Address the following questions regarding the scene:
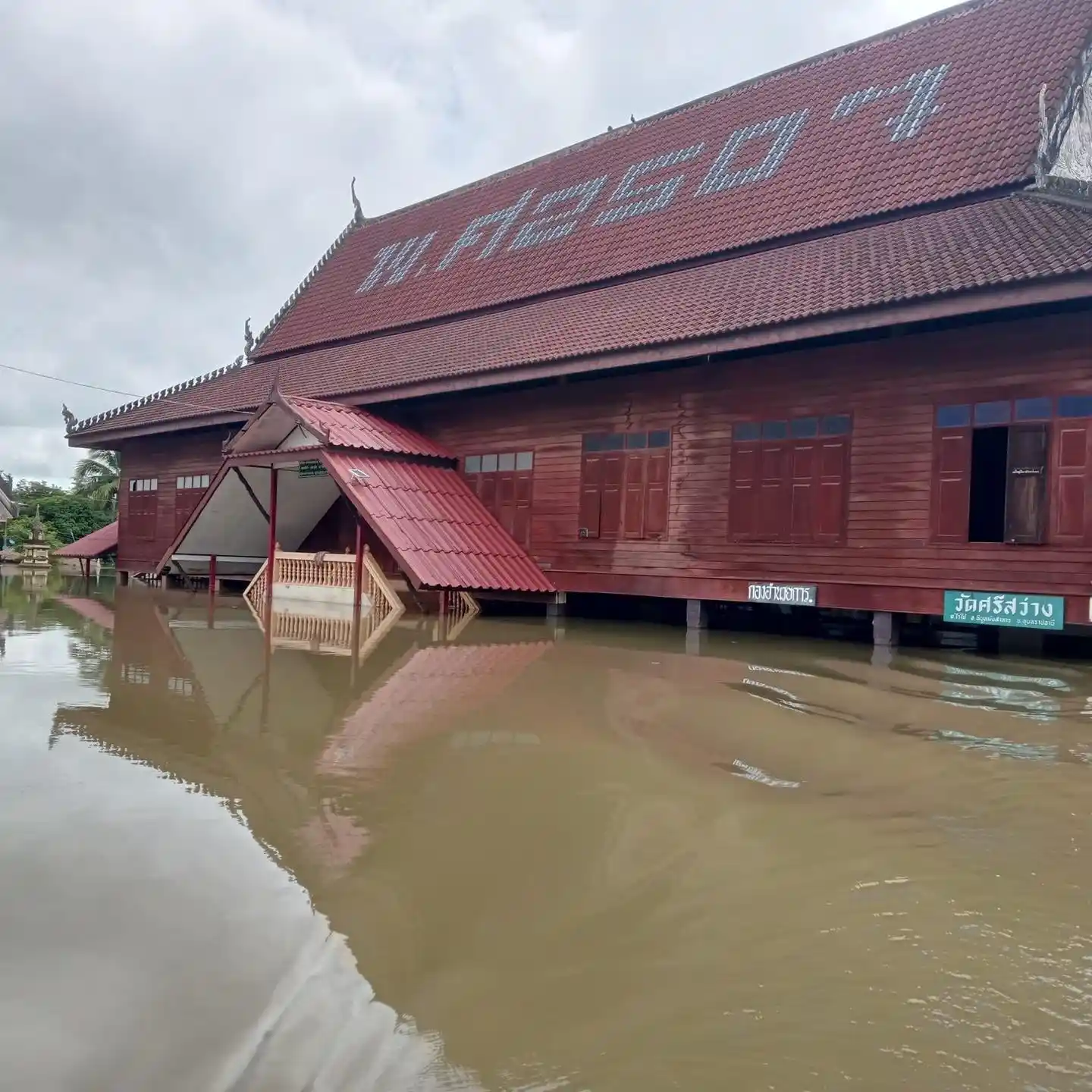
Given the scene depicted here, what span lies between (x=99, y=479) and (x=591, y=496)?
31.5 metres

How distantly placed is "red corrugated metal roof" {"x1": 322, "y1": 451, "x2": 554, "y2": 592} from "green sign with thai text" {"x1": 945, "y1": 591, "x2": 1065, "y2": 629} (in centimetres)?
526

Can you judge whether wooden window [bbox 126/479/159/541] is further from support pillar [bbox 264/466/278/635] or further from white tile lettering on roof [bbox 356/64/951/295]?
support pillar [bbox 264/466/278/635]

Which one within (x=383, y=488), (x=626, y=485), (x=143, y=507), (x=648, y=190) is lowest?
(x=143, y=507)

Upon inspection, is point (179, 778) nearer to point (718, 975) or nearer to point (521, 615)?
point (718, 975)

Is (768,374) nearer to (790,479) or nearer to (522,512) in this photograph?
(790,479)

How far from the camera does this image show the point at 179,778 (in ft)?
14.3

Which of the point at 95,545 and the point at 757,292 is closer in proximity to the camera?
the point at 757,292

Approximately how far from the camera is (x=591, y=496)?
12969 mm

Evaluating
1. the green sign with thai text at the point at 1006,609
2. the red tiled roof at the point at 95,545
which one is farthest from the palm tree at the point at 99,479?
the green sign with thai text at the point at 1006,609

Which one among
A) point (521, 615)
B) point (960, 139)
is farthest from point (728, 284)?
point (521, 615)

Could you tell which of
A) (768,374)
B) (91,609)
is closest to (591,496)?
(768,374)

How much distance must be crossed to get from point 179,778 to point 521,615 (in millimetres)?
9132

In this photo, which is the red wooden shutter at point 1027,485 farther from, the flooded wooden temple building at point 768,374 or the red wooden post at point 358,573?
the red wooden post at point 358,573

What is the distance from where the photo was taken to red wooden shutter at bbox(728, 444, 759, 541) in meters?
11.3
